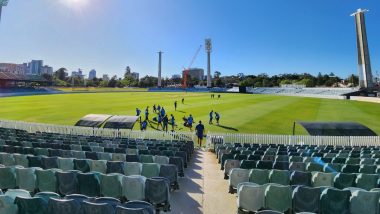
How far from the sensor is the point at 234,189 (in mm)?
9656

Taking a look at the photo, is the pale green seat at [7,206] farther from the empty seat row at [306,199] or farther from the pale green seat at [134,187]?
the empty seat row at [306,199]

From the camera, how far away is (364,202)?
6.84 m

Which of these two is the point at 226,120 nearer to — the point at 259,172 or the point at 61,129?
the point at 61,129

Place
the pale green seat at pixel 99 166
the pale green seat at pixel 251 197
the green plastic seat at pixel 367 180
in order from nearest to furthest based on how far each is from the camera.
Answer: the pale green seat at pixel 251 197, the green plastic seat at pixel 367 180, the pale green seat at pixel 99 166

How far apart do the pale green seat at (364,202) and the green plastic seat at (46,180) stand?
699 centimetres

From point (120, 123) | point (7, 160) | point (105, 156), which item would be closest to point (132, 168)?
point (105, 156)

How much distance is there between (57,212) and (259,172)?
17.4 feet

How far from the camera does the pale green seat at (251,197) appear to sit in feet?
24.3

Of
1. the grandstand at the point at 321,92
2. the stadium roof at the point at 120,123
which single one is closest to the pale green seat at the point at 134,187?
the stadium roof at the point at 120,123

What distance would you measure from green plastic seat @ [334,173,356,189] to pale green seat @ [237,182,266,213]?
8.59 feet

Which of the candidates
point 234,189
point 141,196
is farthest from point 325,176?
point 141,196

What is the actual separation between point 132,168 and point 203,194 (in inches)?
93.7

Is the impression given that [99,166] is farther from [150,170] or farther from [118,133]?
[118,133]

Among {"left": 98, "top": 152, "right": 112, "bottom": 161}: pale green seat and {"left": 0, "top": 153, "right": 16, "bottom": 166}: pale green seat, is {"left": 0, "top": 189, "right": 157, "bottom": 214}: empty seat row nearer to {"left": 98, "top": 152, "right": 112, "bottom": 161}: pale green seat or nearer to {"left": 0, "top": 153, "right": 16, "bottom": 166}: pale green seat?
{"left": 0, "top": 153, "right": 16, "bottom": 166}: pale green seat
